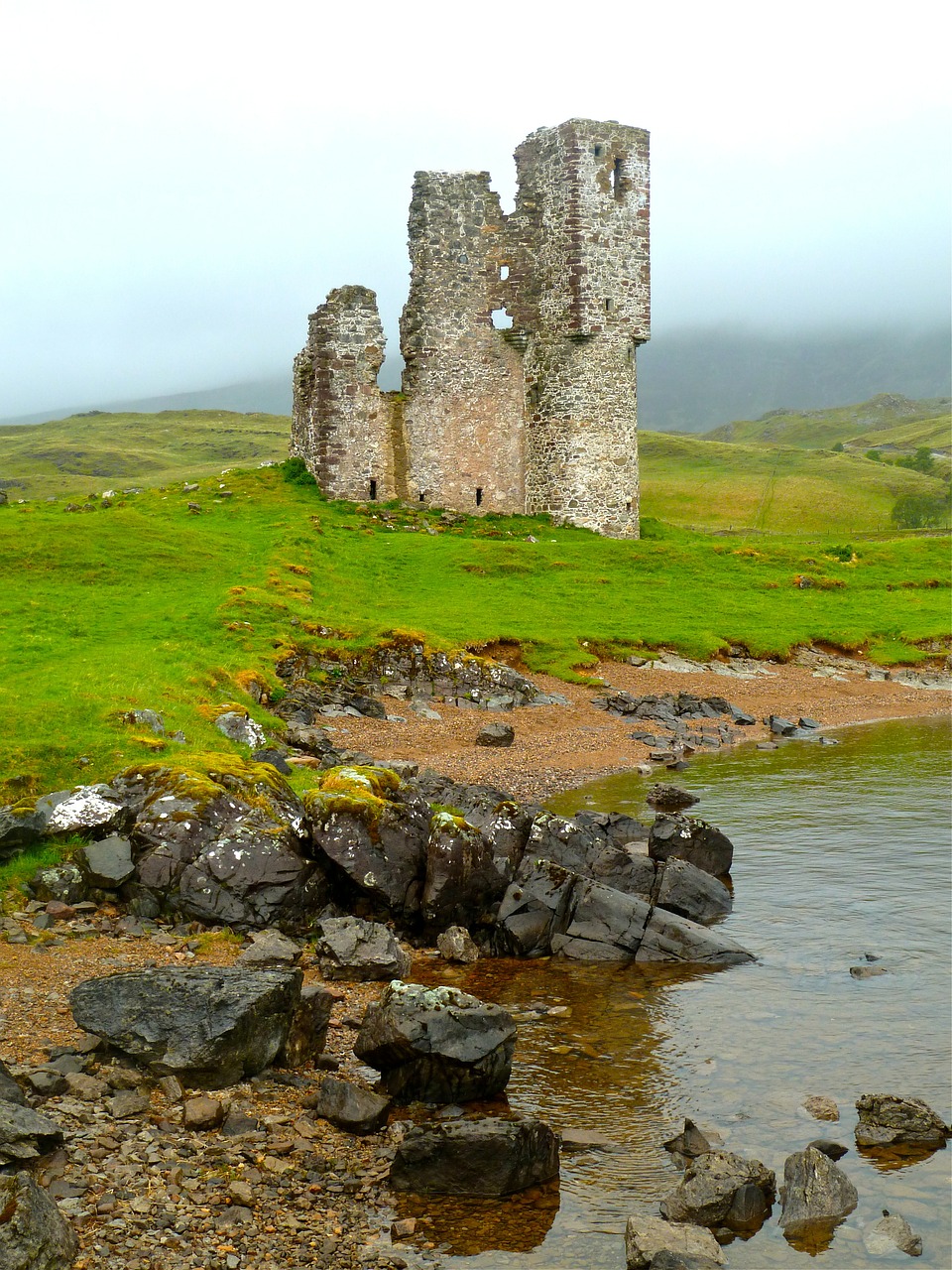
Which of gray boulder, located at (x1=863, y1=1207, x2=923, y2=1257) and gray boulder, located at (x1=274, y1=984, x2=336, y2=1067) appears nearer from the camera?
gray boulder, located at (x1=863, y1=1207, x2=923, y2=1257)

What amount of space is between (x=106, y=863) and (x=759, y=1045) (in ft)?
29.6

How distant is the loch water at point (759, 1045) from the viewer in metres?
9.56

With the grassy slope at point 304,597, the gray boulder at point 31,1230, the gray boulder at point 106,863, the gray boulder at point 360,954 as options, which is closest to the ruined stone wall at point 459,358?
the grassy slope at point 304,597

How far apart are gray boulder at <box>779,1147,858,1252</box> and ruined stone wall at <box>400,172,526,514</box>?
48812mm

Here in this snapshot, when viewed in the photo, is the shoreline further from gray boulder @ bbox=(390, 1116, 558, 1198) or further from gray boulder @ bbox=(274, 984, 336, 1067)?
gray boulder @ bbox=(390, 1116, 558, 1198)

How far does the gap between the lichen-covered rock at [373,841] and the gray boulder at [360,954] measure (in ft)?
3.69

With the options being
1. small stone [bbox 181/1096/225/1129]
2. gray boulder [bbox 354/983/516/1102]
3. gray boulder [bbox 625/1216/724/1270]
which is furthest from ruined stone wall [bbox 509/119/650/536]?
gray boulder [bbox 625/1216/724/1270]

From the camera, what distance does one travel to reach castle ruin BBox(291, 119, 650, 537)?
180ft

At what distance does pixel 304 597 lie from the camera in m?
37.8

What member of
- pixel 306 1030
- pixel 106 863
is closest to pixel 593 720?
pixel 106 863

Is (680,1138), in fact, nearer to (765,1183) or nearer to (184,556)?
(765,1183)

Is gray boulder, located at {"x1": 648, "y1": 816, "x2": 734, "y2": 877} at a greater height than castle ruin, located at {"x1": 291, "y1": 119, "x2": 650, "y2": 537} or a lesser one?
lesser

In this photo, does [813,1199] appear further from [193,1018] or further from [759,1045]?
[193,1018]

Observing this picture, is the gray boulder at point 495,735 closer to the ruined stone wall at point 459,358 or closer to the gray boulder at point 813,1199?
the gray boulder at point 813,1199
